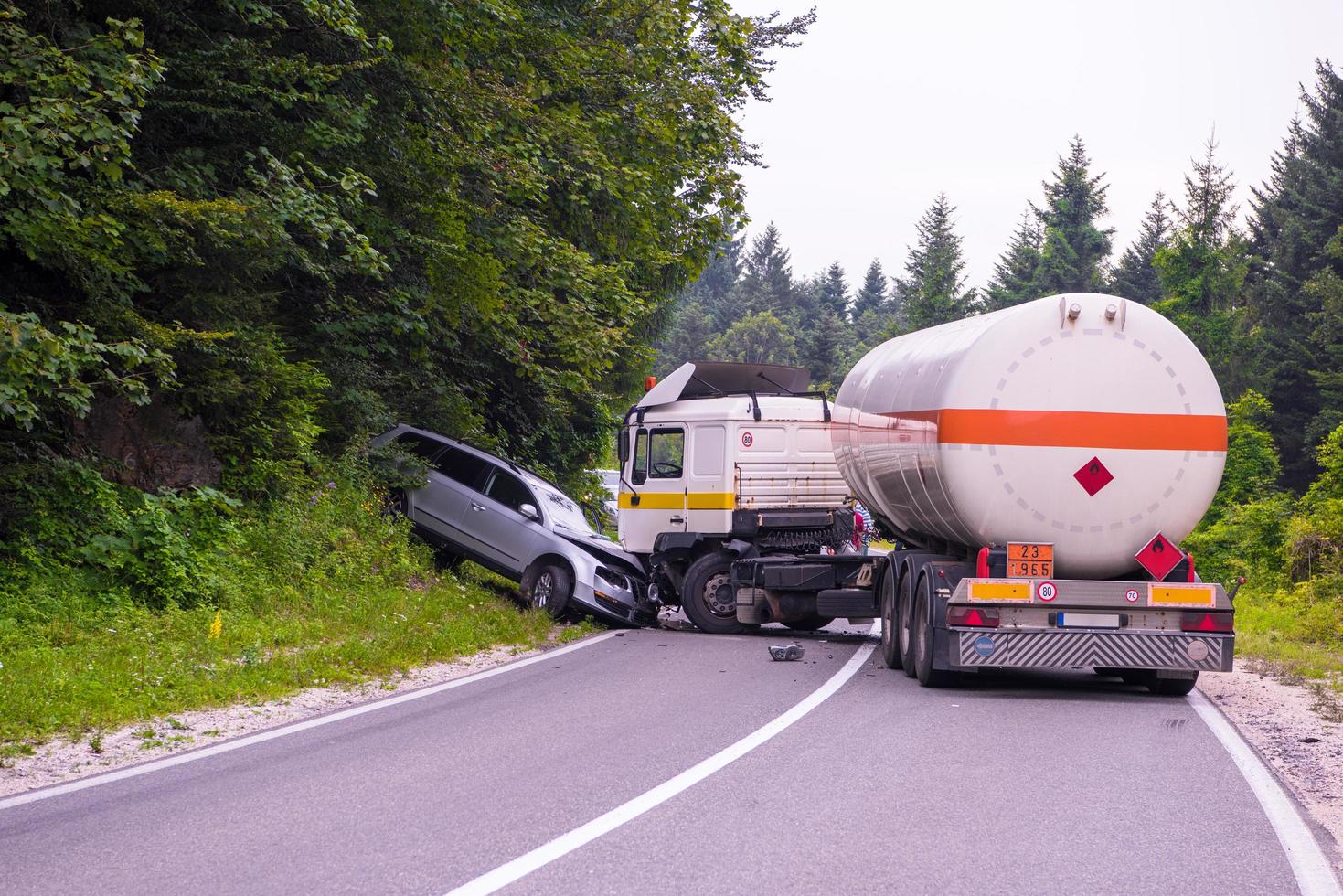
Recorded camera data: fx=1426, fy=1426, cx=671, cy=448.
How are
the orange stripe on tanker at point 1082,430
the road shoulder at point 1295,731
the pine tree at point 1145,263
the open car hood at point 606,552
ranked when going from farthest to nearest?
the pine tree at point 1145,263 < the open car hood at point 606,552 < the orange stripe on tanker at point 1082,430 < the road shoulder at point 1295,731

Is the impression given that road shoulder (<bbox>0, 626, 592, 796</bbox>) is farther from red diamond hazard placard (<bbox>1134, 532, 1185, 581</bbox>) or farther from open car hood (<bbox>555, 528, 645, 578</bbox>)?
red diamond hazard placard (<bbox>1134, 532, 1185, 581</bbox>)

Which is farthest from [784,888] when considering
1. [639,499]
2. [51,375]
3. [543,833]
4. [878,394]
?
[639,499]

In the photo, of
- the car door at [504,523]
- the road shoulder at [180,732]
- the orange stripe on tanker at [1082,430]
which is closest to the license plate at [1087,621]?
the orange stripe on tanker at [1082,430]

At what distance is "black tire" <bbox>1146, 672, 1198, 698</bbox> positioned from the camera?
490 inches

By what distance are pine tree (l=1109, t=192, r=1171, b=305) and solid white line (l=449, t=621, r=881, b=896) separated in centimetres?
7593

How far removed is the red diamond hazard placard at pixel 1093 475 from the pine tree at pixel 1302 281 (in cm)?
3976

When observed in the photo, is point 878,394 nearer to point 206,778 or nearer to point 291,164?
point 291,164

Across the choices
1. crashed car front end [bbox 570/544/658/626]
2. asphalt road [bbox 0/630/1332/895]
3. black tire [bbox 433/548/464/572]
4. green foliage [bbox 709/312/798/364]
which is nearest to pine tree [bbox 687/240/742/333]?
green foliage [bbox 709/312/798/364]

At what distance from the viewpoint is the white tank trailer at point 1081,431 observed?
456 inches

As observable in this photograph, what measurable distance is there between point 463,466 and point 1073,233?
281 feet

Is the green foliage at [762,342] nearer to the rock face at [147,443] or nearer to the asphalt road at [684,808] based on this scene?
the rock face at [147,443]

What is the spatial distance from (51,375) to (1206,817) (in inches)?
340

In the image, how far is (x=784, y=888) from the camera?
564 cm

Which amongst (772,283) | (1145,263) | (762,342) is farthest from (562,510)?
(772,283)
